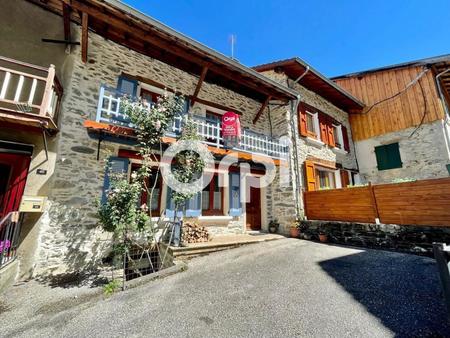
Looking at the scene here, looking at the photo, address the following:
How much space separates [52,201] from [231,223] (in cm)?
510

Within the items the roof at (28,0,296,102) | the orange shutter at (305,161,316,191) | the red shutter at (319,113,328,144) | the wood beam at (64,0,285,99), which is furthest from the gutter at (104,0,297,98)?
the orange shutter at (305,161,316,191)

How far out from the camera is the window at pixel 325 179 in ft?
30.4

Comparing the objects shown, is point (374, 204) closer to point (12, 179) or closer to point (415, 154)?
point (415, 154)

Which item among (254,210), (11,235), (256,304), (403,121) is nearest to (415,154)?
(403,121)

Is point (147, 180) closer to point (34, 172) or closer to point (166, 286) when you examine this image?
point (34, 172)

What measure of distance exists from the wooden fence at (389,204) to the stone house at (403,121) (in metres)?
5.19

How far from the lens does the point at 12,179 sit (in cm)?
448

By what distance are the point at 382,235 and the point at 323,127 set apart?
225 inches

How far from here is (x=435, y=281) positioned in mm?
3318

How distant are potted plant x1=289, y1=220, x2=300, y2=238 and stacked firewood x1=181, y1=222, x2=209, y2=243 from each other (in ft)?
10.6

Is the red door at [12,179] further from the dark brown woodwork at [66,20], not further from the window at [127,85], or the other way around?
the dark brown woodwork at [66,20]

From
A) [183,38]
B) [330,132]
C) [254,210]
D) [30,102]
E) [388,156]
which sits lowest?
[254,210]

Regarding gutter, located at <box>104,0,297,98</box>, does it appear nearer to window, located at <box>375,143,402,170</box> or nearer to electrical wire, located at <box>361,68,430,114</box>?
electrical wire, located at <box>361,68,430,114</box>

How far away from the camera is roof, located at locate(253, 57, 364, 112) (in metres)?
8.46
